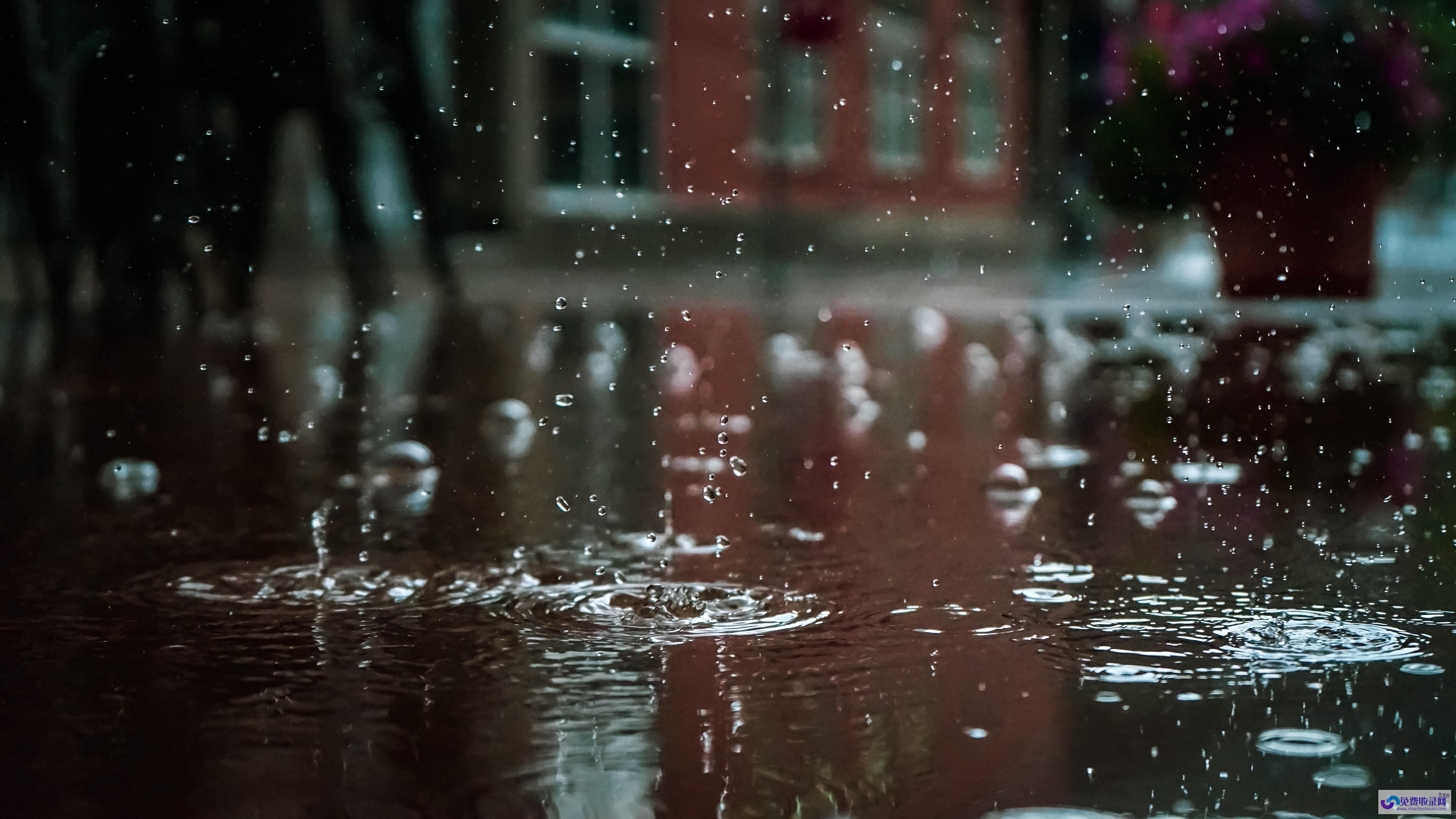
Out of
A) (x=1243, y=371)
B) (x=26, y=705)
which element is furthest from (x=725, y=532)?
(x=1243, y=371)

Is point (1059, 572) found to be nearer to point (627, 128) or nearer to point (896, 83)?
point (627, 128)

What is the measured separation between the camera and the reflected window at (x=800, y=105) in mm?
14188

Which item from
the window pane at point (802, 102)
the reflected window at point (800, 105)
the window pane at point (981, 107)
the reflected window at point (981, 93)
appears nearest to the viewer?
the reflected window at point (800, 105)

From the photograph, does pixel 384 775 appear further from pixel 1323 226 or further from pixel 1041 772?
pixel 1323 226

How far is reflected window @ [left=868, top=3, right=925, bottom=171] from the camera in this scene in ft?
52.8

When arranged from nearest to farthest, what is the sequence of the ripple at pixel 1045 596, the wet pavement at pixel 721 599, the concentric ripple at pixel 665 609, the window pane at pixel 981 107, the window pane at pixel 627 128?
the wet pavement at pixel 721 599, the concentric ripple at pixel 665 609, the ripple at pixel 1045 596, the window pane at pixel 627 128, the window pane at pixel 981 107

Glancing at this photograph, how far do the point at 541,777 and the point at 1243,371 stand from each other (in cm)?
379

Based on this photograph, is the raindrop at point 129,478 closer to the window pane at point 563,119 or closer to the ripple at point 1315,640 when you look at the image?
the ripple at point 1315,640

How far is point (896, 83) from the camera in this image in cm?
1691

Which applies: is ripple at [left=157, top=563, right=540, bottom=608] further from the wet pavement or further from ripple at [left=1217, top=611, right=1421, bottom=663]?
ripple at [left=1217, top=611, right=1421, bottom=663]

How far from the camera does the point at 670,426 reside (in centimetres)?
366

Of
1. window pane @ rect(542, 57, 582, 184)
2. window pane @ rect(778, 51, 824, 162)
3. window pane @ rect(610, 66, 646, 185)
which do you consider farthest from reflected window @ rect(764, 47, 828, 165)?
window pane @ rect(542, 57, 582, 184)

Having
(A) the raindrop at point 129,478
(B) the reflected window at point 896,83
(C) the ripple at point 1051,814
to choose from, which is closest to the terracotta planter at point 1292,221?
(A) the raindrop at point 129,478

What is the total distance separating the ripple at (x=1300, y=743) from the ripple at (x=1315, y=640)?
0.79ft
